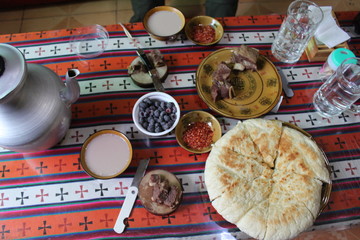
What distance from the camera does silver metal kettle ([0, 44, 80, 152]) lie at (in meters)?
1.11

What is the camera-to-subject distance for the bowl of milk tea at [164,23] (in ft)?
6.02

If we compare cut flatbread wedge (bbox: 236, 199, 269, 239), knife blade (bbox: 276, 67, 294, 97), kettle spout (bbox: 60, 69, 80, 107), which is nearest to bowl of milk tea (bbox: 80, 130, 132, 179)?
kettle spout (bbox: 60, 69, 80, 107)

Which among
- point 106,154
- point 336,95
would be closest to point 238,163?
point 106,154

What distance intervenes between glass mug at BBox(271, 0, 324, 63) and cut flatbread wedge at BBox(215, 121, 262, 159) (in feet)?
2.34

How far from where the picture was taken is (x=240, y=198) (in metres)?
1.30

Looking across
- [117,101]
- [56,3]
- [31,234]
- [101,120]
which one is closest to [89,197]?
[31,234]

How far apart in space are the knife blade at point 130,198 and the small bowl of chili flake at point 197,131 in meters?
0.24

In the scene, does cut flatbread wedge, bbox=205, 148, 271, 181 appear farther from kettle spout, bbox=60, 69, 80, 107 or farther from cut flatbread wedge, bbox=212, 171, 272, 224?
kettle spout, bbox=60, 69, 80, 107

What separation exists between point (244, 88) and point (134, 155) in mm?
782

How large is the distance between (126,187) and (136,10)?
1.88m

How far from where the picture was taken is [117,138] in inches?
59.1

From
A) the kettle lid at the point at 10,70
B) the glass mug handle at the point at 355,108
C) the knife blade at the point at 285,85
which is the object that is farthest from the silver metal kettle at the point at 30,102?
the glass mug handle at the point at 355,108

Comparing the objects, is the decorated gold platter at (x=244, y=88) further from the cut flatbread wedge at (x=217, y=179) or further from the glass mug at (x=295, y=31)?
the cut flatbread wedge at (x=217, y=179)

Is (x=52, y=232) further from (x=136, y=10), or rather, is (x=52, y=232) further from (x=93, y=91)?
(x=136, y=10)
